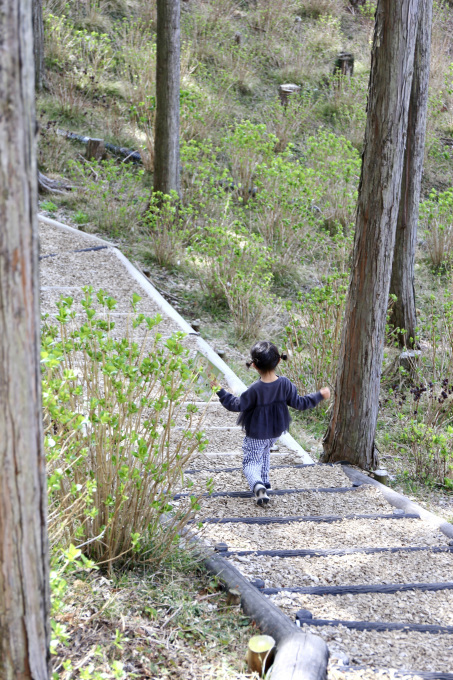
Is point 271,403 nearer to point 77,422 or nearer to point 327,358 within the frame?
point 327,358

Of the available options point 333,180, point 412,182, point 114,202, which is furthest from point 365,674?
point 333,180

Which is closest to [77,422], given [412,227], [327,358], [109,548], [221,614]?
[109,548]

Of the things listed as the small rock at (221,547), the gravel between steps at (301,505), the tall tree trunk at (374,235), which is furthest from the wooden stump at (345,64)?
the small rock at (221,547)

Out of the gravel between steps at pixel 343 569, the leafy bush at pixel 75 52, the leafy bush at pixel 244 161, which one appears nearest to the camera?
the gravel between steps at pixel 343 569

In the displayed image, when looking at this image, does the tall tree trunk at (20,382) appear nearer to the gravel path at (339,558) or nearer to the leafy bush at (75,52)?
the gravel path at (339,558)

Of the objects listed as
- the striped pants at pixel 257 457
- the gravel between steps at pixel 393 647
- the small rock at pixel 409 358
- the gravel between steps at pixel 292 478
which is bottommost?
the small rock at pixel 409 358

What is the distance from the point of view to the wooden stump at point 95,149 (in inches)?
397

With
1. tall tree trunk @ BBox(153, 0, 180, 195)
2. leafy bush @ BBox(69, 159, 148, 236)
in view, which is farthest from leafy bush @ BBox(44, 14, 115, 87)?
tall tree trunk @ BBox(153, 0, 180, 195)

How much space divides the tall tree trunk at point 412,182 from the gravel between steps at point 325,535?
3.44m

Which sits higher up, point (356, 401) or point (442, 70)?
point (442, 70)

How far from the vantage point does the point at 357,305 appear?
4.36 m

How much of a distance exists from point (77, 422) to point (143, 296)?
5016 mm

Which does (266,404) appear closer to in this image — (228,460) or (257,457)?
(257,457)

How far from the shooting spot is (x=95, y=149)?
10.1 m
